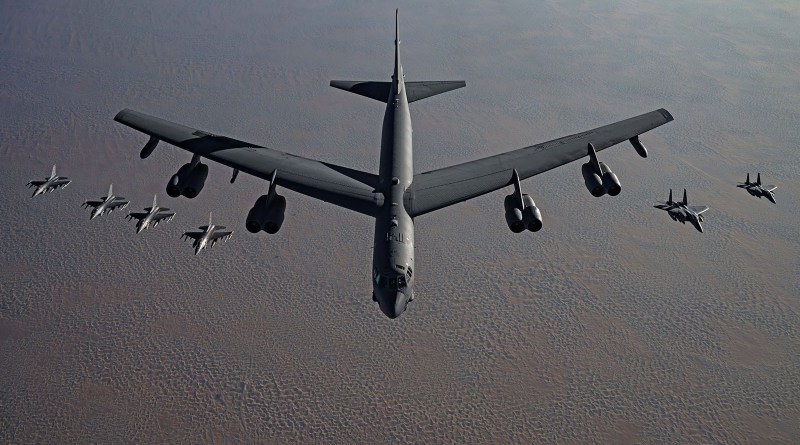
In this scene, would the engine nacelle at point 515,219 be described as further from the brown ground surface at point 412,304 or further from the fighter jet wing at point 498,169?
the brown ground surface at point 412,304

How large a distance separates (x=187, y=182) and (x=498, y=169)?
71.2 ft

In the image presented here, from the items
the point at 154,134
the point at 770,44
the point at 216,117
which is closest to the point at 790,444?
the point at 154,134

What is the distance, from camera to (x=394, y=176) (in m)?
38.3

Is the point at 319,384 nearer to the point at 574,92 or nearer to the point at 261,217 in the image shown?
the point at 261,217

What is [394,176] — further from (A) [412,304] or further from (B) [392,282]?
(A) [412,304]

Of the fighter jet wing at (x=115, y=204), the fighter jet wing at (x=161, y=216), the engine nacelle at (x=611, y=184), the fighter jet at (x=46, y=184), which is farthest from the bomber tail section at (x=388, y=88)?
the fighter jet at (x=46, y=184)

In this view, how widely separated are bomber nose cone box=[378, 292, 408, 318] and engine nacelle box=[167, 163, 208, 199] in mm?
17430

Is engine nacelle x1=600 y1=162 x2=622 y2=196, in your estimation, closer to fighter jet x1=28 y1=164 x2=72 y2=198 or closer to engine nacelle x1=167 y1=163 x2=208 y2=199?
engine nacelle x1=167 y1=163 x2=208 y2=199

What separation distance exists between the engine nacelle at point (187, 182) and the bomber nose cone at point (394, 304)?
57.2 ft

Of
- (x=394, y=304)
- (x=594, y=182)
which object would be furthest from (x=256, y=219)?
(x=594, y=182)

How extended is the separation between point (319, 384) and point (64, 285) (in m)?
31.4

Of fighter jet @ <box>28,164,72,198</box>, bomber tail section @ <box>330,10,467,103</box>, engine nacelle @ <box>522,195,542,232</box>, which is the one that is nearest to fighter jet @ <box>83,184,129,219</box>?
fighter jet @ <box>28,164,72,198</box>

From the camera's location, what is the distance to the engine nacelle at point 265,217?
35.8 metres

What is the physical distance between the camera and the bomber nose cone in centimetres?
2895
